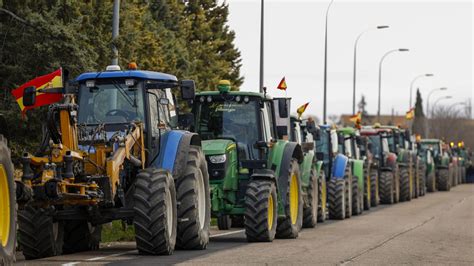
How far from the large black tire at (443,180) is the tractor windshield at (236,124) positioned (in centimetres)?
4065

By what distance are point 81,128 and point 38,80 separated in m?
4.23

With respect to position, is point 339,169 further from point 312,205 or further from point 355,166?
point 312,205

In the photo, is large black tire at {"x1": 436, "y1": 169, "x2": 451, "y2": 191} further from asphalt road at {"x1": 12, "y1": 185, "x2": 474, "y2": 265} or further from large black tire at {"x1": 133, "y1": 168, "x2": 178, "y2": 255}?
large black tire at {"x1": 133, "y1": 168, "x2": 178, "y2": 255}

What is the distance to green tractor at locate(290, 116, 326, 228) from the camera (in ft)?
94.1

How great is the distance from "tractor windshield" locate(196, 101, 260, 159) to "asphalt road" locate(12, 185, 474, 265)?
1.83 metres

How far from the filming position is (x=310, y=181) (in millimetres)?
→ 29031

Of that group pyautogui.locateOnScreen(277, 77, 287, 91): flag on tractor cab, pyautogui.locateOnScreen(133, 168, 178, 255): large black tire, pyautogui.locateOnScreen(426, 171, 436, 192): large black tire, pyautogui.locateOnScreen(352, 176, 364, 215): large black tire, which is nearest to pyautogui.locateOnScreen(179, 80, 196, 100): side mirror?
pyautogui.locateOnScreen(133, 168, 178, 255): large black tire

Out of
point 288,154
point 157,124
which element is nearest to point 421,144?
point 288,154

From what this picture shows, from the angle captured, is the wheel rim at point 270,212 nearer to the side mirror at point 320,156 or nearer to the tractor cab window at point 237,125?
the tractor cab window at point 237,125

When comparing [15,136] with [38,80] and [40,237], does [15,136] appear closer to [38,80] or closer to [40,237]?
[38,80]

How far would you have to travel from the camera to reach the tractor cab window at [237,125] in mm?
23812

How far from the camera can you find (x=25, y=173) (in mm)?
15758

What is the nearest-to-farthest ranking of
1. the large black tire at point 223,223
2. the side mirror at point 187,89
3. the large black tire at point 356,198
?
the side mirror at point 187,89, the large black tire at point 223,223, the large black tire at point 356,198

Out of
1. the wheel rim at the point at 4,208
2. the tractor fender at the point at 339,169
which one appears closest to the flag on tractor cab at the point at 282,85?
the tractor fender at the point at 339,169
